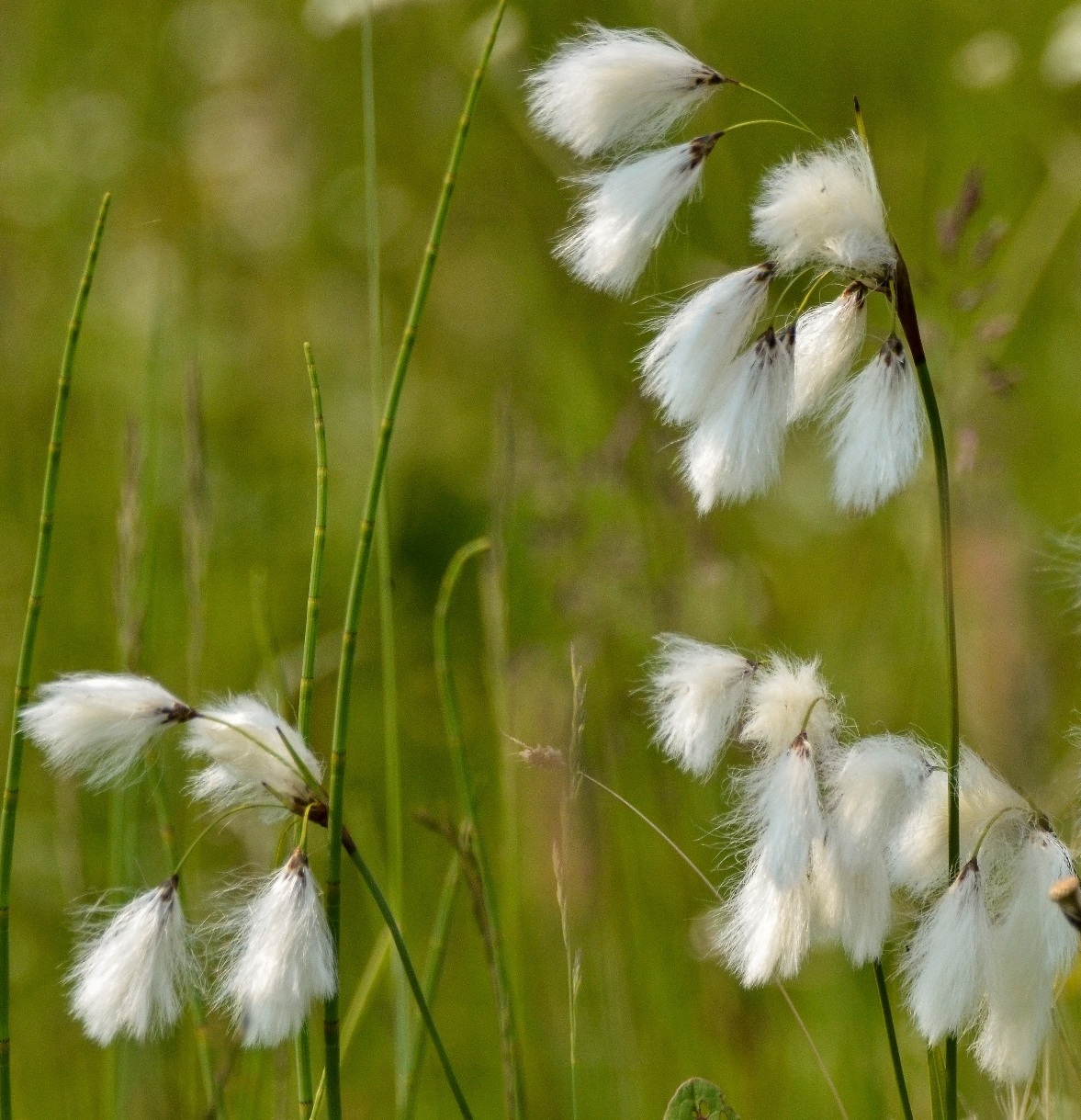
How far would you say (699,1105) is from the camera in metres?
0.99

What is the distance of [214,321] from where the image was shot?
11.8ft

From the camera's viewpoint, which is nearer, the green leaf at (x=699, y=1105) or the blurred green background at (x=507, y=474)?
the green leaf at (x=699, y=1105)

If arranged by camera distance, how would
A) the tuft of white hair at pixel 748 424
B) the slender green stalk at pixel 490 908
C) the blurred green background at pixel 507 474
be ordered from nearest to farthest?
the tuft of white hair at pixel 748 424 → the slender green stalk at pixel 490 908 → the blurred green background at pixel 507 474

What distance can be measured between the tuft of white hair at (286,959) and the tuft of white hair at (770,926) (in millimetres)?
265

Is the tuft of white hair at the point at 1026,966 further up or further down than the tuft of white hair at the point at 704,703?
further down

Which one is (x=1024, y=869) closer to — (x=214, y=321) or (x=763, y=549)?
(x=763, y=549)

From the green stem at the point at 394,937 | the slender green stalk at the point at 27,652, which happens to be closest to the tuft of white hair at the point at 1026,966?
the green stem at the point at 394,937

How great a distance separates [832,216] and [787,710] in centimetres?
32

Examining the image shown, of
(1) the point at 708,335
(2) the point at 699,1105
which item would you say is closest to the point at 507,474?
(1) the point at 708,335

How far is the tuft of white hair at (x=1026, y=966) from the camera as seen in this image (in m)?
0.84

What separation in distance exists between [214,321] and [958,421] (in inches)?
87.6

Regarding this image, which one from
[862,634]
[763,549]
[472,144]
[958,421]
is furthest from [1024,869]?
[472,144]

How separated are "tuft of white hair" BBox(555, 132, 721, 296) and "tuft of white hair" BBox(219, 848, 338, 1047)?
1.43 feet

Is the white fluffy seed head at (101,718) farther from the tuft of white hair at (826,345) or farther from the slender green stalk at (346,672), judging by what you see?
the tuft of white hair at (826,345)
